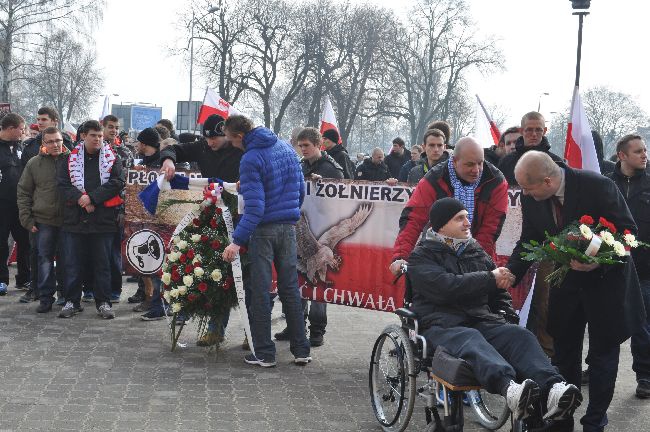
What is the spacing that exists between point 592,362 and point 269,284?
9.80 ft

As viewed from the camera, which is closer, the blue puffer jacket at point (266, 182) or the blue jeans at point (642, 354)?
the blue jeans at point (642, 354)

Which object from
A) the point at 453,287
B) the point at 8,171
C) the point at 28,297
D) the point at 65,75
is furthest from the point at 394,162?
the point at 65,75

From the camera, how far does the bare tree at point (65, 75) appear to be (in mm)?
45659

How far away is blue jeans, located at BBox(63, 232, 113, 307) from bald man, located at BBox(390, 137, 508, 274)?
4.28m

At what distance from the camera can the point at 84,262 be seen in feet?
32.1

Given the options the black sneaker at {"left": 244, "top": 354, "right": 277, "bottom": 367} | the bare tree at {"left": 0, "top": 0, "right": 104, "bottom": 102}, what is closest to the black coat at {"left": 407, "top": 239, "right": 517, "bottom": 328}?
the black sneaker at {"left": 244, "top": 354, "right": 277, "bottom": 367}

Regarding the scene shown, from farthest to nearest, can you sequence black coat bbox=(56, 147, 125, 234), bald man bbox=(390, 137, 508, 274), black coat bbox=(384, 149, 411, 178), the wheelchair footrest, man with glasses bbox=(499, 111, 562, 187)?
black coat bbox=(384, 149, 411, 178) → black coat bbox=(56, 147, 125, 234) → man with glasses bbox=(499, 111, 562, 187) → bald man bbox=(390, 137, 508, 274) → the wheelchair footrest

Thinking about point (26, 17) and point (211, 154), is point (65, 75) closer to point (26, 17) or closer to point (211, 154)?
point (26, 17)

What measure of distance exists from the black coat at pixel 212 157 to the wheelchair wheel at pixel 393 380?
302cm

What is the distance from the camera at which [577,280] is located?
19.3ft

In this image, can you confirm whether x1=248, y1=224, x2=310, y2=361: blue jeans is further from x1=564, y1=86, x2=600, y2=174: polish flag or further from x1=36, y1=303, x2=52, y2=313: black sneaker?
x1=36, y1=303, x2=52, y2=313: black sneaker

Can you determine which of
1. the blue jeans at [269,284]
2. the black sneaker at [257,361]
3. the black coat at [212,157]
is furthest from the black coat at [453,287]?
the black coat at [212,157]

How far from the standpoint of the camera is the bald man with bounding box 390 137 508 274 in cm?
653

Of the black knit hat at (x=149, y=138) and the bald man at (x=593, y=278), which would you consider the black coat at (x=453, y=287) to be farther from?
the black knit hat at (x=149, y=138)
